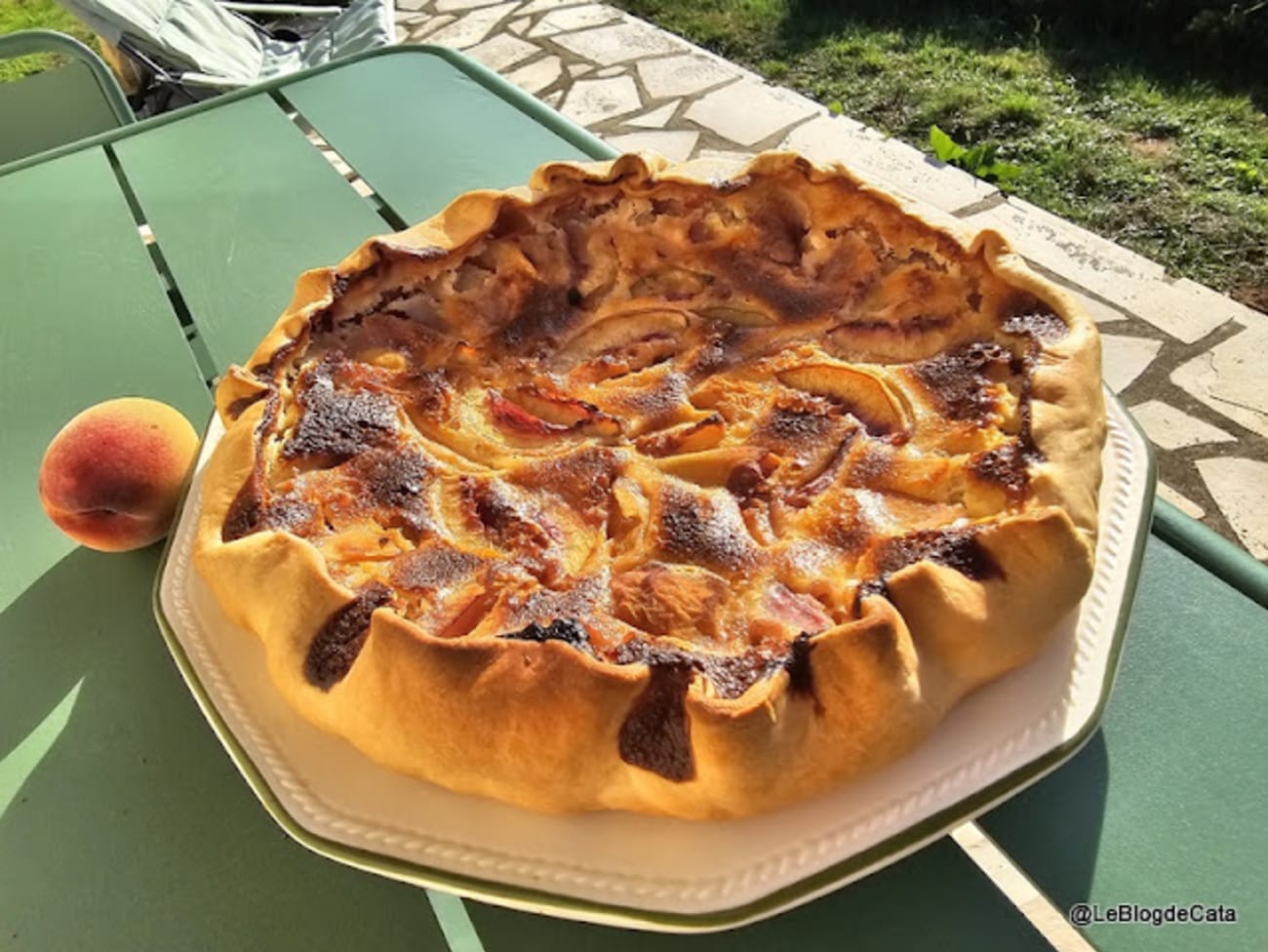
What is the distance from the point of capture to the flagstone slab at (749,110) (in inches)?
186

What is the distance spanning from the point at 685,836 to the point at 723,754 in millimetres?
83

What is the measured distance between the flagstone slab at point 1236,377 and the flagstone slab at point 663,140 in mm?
2181

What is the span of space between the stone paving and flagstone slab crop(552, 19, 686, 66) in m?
0.01

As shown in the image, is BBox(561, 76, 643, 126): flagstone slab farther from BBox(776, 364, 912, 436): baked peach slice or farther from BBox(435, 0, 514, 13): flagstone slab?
BBox(776, 364, 912, 436): baked peach slice

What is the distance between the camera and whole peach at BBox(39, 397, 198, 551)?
1.46 metres

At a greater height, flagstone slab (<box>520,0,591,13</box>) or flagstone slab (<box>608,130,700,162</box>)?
flagstone slab (<box>520,0,591,13</box>)

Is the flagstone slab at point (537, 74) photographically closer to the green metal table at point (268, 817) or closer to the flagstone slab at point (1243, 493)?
the flagstone slab at point (1243, 493)

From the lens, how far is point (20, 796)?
1290 mm

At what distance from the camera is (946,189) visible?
4160 mm

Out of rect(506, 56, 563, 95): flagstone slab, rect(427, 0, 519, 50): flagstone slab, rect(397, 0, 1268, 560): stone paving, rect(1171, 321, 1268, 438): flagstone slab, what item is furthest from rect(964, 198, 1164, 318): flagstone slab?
rect(427, 0, 519, 50): flagstone slab

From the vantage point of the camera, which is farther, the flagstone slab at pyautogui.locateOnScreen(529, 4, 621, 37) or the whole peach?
the flagstone slab at pyautogui.locateOnScreen(529, 4, 621, 37)

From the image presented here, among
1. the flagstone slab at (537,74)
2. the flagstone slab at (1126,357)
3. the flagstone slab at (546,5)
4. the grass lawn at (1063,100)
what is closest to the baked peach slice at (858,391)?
the flagstone slab at (1126,357)

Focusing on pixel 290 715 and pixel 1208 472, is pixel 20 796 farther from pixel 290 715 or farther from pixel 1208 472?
pixel 1208 472

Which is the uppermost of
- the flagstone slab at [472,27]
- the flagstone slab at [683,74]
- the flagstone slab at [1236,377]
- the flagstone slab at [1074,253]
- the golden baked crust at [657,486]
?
the golden baked crust at [657,486]
